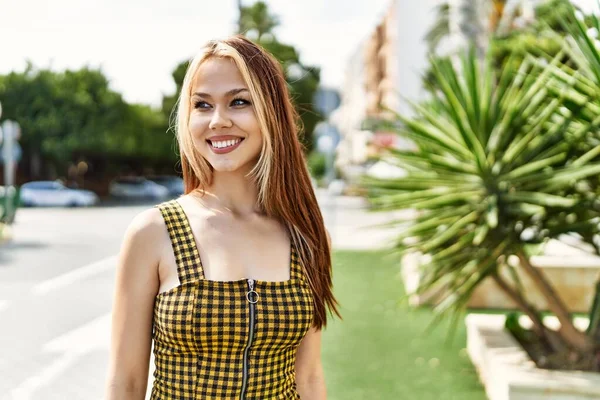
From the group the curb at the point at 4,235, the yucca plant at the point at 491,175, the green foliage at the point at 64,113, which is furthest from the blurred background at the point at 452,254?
the green foliage at the point at 64,113

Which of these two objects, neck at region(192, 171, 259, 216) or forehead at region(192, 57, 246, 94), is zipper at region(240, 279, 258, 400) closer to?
neck at region(192, 171, 259, 216)

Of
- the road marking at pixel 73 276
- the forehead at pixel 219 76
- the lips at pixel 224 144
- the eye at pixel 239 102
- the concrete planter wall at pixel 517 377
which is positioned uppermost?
the forehead at pixel 219 76

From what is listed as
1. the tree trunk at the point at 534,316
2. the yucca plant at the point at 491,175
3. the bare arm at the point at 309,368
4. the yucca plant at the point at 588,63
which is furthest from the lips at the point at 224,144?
the tree trunk at the point at 534,316

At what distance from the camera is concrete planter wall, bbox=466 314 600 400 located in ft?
13.4

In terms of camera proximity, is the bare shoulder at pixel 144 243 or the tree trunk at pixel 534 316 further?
the tree trunk at pixel 534 316

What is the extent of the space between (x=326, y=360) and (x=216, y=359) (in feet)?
15.0

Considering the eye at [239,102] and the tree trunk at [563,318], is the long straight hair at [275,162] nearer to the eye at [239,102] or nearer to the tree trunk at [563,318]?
the eye at [239,102]

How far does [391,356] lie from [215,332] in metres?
4.88

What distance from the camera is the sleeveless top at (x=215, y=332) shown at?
1.79 meters

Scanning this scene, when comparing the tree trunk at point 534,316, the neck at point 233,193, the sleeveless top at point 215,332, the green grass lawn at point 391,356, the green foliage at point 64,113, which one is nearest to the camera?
the sleeveless top at point 215,332

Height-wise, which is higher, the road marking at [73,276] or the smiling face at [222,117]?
the smiling face at [222,117]

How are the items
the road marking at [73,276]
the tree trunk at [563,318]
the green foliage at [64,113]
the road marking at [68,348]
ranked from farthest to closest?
the green foliage at [64,113]
the road marking at [73,276]
the road marking at [68,348]
the tree trunk at [563,318]

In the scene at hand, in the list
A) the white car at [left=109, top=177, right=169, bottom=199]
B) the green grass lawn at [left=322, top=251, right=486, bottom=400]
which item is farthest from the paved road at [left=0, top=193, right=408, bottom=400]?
the white car at [left=109, top=177, right=169, bottom=199]

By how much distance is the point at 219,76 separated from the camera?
193 cm
